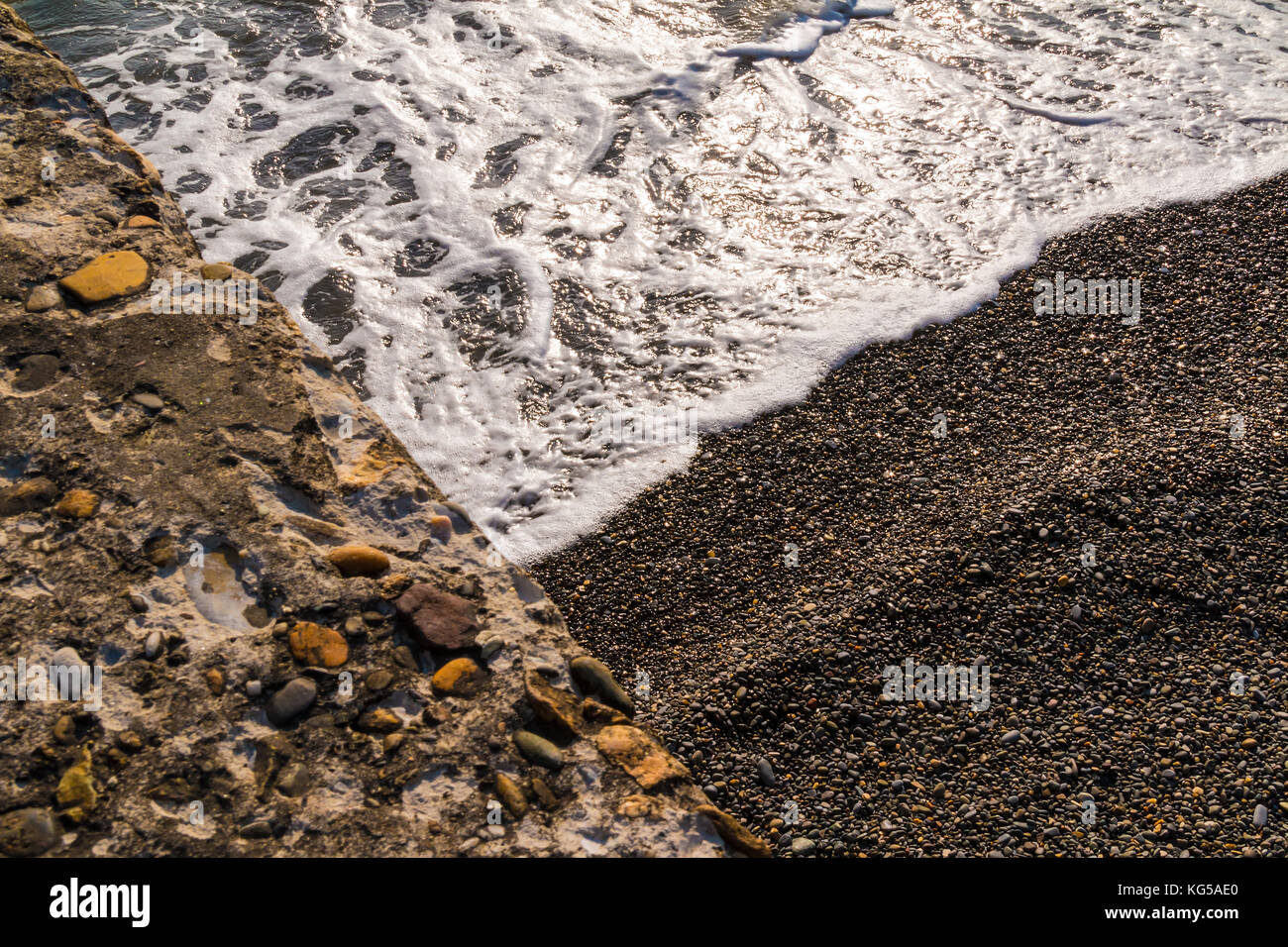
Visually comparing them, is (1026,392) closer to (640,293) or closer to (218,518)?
(640,293)

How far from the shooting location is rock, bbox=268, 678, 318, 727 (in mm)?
2918

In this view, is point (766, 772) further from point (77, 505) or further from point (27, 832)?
point (77, 505)

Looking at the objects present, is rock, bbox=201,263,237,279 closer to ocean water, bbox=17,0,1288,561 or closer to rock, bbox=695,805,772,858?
ocean water, bbox=17,0,1288,561

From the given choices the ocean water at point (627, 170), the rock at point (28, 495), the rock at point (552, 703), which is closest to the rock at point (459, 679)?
the rock at point (552, 703)

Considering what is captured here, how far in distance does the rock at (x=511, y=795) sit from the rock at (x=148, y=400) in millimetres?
2066

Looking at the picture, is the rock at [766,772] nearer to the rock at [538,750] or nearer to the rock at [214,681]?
the rock at [538,750]

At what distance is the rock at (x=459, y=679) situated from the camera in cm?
311

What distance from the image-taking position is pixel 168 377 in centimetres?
376

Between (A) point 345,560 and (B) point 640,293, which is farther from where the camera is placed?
(B) point 640,293

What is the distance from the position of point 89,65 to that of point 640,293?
640cm

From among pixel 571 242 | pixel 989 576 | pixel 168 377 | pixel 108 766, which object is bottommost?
pixel 108 766

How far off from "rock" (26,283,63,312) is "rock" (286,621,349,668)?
2.01m

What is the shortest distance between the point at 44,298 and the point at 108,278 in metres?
0.27

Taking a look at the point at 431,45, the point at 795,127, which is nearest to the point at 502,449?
the point at 795,127
